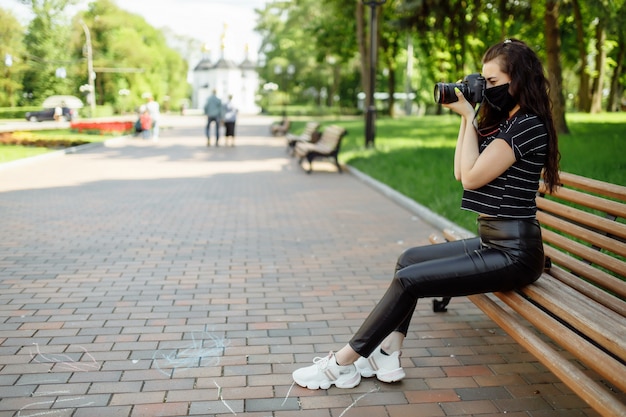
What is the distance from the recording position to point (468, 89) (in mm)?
2914

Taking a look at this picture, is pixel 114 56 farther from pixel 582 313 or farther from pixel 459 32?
pixel 582 313

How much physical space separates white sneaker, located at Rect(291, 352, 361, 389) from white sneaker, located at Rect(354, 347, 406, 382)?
9cm

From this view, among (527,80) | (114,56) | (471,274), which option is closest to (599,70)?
(527,80)

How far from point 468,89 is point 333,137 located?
34.8 ft

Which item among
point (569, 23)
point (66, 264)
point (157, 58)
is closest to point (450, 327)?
point (66, 264)

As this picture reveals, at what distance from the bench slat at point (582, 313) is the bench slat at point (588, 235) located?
0.37 meters

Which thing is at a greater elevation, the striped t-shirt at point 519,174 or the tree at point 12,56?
the tree at point 12,56

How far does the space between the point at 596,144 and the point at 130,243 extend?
354 inches

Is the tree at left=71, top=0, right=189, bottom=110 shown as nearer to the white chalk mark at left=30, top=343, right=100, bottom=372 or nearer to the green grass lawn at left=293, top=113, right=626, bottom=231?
the green grass lawn at left=293, top=113, right=626, bottom=231

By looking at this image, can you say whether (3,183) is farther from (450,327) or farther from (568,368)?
(568,368)

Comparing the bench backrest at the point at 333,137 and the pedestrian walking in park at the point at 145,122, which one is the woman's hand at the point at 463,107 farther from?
the pedestrian walking in park at the point at 145,122

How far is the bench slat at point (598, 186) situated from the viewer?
3.34 meters

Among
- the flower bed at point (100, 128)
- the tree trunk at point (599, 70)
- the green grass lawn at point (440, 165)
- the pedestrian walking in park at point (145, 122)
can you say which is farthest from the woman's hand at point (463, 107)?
the tree trunk at point (599, 70)

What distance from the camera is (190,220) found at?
301 inches
